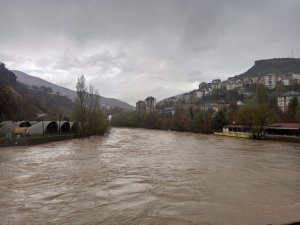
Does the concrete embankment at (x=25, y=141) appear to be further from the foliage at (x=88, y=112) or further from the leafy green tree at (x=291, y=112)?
the leafy green tree at (x=291, y=112)

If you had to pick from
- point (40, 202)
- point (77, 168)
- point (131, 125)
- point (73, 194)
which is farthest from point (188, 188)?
point (131, 125)

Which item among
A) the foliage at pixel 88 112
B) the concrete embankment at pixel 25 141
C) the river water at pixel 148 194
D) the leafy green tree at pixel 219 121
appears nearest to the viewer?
the river water at pixel 148 194

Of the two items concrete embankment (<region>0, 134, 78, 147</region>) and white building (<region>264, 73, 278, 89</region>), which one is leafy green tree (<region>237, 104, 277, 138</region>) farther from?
white building (<region>264, 73, 278, 89</region>)

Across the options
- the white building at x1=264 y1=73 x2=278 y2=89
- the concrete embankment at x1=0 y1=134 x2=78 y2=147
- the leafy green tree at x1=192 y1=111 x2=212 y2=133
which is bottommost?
the concrete embankment at x1=0 y1=134 x2=78 y2=147

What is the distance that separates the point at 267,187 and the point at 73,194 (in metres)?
9.37

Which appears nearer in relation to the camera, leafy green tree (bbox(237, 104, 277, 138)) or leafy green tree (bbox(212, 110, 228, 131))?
leafy green tree (bbox(237, 104, 277, 138))

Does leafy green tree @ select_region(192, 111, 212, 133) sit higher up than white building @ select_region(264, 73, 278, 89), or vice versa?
white building @ select_region(264, 73, 278, 89)

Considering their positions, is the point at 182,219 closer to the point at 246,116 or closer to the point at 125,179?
the point at 125,179

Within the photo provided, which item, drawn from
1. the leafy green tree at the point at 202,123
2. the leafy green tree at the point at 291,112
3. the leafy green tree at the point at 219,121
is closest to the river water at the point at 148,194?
the leafy green tree at the point at 291,112

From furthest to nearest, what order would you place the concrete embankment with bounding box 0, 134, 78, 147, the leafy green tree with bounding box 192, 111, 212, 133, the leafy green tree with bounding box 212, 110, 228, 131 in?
1. the leafy green tree with bounding box 192, 111, 212, 133
2. the leafy green tree with bounding box 212, 110, 228, 131
3. the concrete embankment with bounding box 0, 134, 78, 147

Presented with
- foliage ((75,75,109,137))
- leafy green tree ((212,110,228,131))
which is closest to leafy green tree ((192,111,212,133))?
leafy green tree ((212,110,228,131))

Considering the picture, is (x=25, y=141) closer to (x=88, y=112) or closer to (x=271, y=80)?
(x=88, y=112)

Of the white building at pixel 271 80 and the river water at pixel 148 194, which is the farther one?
the white building at pixel 271 80

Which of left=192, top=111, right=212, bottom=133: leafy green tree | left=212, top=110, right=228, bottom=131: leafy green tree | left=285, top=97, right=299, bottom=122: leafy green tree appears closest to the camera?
left=285, top=97, right=299, bottom=122: leafy green tree
